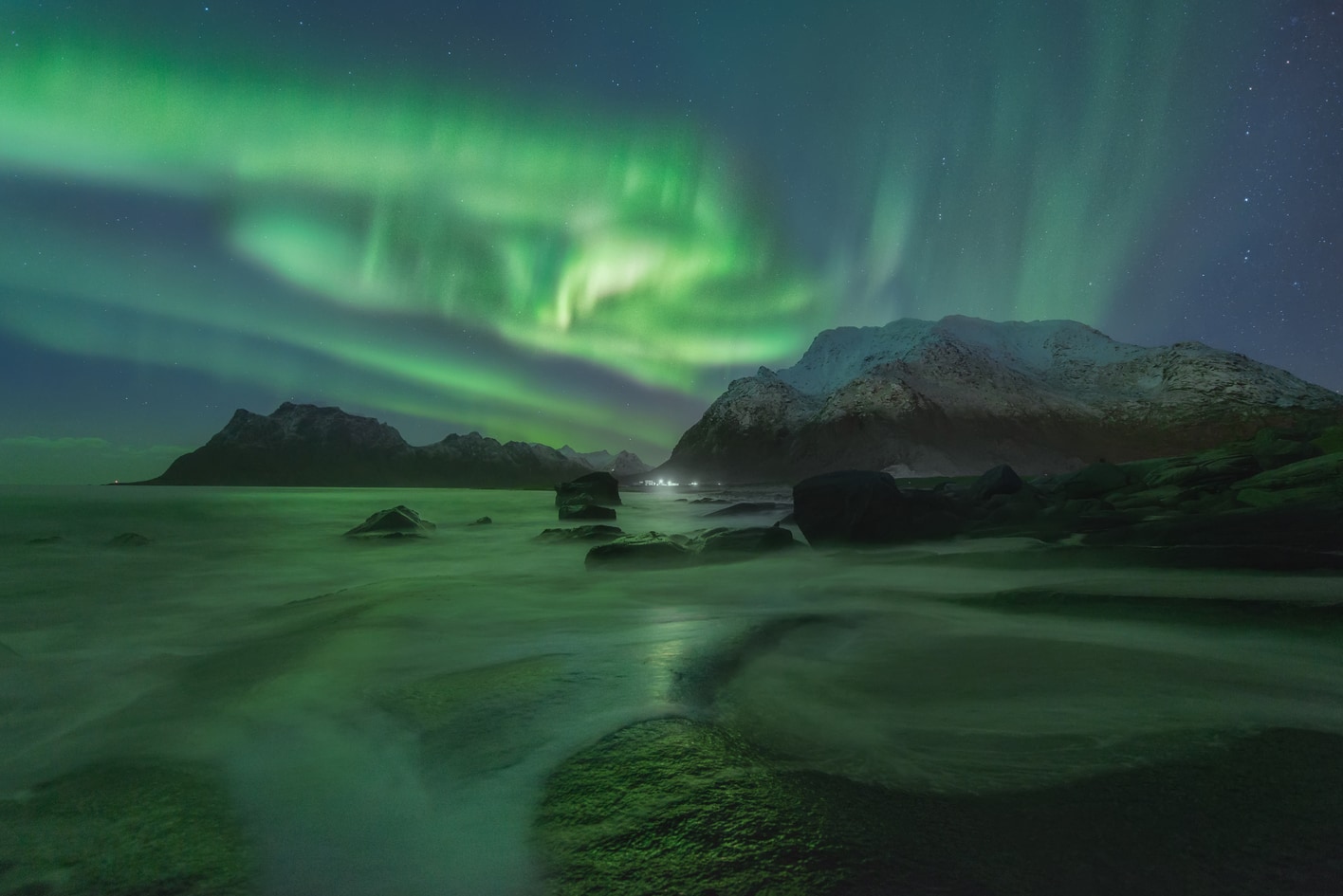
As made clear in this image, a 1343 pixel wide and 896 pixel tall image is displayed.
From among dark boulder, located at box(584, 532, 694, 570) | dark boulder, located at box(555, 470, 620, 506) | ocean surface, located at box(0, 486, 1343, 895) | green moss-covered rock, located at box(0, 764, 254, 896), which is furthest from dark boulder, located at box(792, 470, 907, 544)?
dark boulder, located at box(555, 470, 620, 506)

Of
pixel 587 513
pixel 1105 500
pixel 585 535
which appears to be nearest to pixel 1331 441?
pixel 1105 500

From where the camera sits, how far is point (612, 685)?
206 inches

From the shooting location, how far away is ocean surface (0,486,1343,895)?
10.7 ft

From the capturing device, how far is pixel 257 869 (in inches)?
106

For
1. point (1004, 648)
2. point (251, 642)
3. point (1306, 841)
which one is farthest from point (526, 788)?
point (251, 642)

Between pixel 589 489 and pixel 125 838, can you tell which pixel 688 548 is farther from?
pixel 589 489

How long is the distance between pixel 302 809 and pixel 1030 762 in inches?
163

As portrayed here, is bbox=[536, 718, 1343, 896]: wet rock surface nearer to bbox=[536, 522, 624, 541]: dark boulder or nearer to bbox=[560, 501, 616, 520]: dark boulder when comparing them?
bbox=[536, 522, 624, 541]: dark boulder

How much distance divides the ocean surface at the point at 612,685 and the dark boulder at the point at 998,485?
8.85 m

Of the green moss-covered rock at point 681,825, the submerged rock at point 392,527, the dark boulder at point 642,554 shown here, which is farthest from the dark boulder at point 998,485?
the submerged rock at point 392,527

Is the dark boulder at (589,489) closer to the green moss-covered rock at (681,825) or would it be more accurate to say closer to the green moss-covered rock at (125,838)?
the green moss-covered rock at (125,838)

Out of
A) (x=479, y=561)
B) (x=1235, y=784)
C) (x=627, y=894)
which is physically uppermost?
(x=1235, y=784)

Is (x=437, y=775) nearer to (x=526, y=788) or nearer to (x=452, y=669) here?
(x=526, y=788)

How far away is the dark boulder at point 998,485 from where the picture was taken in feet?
63.7
